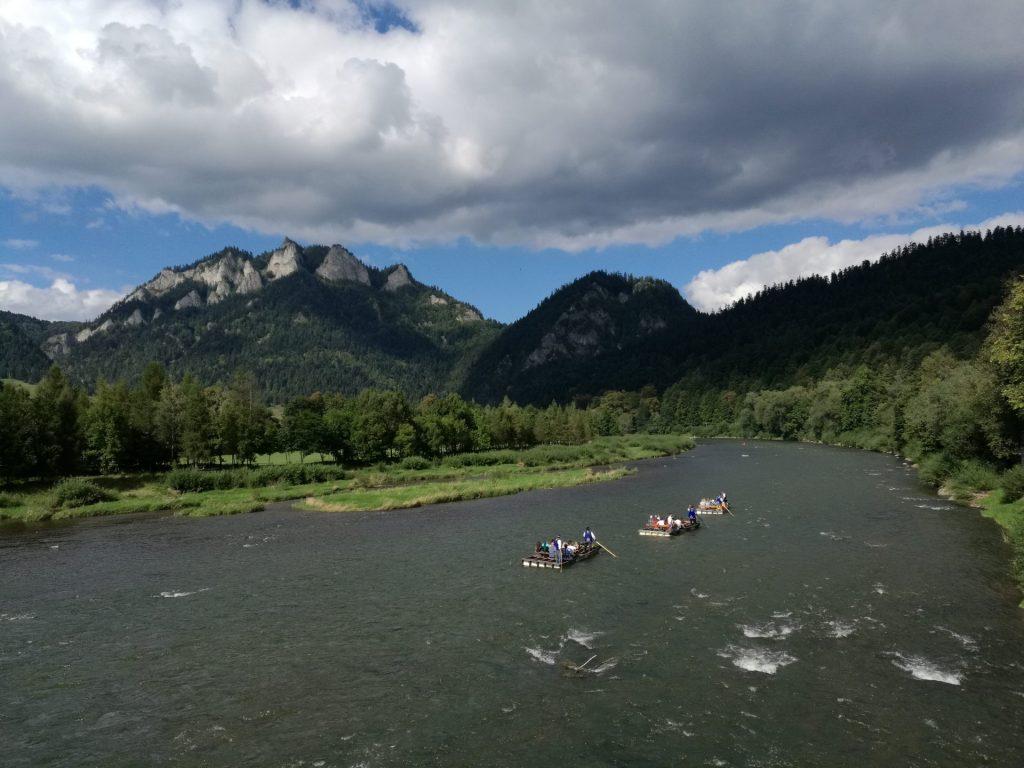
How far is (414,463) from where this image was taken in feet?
399

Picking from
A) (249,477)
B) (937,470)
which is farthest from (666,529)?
(249,477)

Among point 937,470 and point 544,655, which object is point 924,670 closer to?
point 544,655

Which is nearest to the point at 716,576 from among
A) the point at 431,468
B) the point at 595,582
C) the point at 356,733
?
the point at 595,582

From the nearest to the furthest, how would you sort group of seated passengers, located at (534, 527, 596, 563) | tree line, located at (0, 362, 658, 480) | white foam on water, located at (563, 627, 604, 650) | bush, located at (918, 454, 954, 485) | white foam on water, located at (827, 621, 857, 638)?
1. white foam on water, located at (563, 627, 604, 650)
2. white foam on water, located at (827, 621, 857, 638)
3. group of seated passengers, located at (534, 527, 596, 563)
4. bush, located at (918, 454, 954, 485)
5. tree line, located at (0, 362, 658, 480)

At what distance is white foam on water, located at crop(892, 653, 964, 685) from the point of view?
28.2 m

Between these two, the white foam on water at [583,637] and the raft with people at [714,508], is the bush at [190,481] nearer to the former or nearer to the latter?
the raft with people at [714,508]

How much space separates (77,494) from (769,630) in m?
90.8

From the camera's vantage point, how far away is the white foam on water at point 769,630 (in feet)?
112

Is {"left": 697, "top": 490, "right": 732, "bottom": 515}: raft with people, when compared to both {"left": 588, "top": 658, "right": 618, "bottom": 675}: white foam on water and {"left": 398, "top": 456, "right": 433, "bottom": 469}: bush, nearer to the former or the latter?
{"left": 588, "top": 658, "right": 618, "bottom": 675}: white foam on water

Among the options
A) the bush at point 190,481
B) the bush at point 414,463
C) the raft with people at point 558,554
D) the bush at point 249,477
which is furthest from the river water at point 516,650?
the bush at point 414,463

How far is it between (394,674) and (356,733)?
5.45 m

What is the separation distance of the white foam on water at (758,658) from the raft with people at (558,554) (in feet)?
62.5

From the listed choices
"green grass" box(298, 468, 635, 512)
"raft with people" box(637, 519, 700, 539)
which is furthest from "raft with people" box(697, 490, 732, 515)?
"green grass" box(298, 468, 635, 512)

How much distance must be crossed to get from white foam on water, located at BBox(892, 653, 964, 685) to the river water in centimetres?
14
